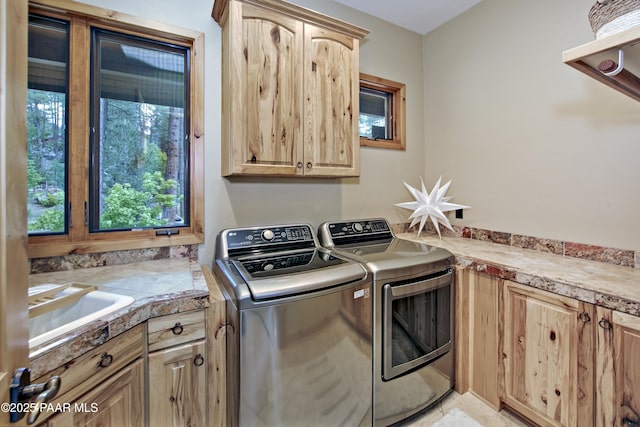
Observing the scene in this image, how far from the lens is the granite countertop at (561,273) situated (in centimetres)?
117

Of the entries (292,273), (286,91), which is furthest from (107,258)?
(286,91)

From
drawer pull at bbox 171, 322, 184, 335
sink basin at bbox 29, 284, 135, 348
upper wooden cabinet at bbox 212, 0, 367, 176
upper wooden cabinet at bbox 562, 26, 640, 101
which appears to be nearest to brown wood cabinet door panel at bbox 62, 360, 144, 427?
drawer pull at bbox 171, 322, 184, 335

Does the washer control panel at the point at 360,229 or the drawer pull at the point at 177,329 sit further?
the washer control panel at the point at 360,229

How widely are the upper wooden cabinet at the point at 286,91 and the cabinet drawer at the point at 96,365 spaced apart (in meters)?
0.89

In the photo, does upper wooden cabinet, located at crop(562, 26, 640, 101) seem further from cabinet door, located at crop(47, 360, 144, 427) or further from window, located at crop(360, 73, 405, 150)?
cabinet door, located at crop(47, 360, 144, 427)

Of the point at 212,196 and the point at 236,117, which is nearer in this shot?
the point at 236,117

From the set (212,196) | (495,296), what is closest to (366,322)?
(495,296)

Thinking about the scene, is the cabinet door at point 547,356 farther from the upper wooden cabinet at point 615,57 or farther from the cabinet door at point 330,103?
the cabinet door at point 330,103

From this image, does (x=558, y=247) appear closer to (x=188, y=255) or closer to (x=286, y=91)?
(x=286, y=91)

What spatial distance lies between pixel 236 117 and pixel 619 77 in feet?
5.54

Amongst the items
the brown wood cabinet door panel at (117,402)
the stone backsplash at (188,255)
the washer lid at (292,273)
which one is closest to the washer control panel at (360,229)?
the washer lid at (292,273)

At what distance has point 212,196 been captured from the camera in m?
1.79

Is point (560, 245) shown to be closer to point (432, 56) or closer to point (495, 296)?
point (495, 296)

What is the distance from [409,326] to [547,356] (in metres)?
0.63
